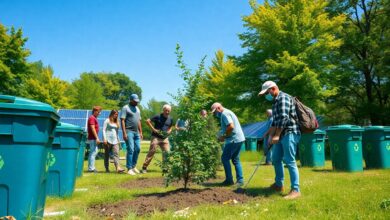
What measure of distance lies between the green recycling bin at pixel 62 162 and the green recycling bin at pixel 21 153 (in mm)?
2196

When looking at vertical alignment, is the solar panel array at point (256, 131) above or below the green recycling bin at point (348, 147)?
above

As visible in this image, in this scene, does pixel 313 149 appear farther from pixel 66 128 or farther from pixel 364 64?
pixel 364 64

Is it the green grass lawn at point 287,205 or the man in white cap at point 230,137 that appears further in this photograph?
the man in white cap at point 230,137

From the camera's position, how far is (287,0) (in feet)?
80.4

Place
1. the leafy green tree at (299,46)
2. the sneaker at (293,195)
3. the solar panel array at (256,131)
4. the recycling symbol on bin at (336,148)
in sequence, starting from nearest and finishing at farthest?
the sneaker at (293,195) → the recycling symbol on bin at (336,148) → the leafy green tree at (299,46) → the solar panel array at (256,131)

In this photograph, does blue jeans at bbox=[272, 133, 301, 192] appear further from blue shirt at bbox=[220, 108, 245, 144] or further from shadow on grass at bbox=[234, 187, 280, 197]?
blue shirt at bbox=[220, 108, 245, 144]

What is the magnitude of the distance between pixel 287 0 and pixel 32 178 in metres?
23.9

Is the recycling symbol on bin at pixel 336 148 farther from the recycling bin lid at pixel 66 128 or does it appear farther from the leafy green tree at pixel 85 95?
the leafy green tree at pixel 85 95

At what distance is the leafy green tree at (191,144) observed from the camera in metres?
5.71

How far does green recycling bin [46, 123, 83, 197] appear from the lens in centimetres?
564

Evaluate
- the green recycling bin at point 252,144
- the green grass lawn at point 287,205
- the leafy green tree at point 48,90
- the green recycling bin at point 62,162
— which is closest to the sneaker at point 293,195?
the green grass lawn at point 287,205

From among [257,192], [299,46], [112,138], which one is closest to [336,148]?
[257,192]

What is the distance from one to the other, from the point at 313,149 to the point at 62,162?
833 cm

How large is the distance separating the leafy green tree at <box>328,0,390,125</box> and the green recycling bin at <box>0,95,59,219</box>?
22.9 meters
